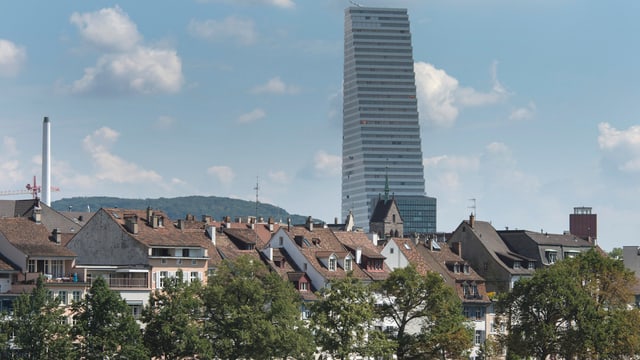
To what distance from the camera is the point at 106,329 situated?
118000 mm

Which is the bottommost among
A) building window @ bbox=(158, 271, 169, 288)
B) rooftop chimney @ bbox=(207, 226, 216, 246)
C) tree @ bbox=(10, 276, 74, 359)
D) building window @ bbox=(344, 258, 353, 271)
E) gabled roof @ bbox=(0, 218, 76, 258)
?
tree @ bbox=(10, 276, 74, 359)

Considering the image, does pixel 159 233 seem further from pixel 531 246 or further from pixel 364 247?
pixel 531 246

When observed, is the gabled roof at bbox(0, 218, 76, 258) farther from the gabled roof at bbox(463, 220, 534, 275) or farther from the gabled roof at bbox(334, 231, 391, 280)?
the gabled roof at bbox(463, 220, 534, 275)

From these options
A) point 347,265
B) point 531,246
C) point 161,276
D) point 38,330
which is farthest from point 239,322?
point 531,246

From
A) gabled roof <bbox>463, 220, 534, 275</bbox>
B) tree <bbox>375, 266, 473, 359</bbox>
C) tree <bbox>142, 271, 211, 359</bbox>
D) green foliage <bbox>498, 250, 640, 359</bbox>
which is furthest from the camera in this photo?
gabled roof <bbox>463, 220, 534, 275</bbox>

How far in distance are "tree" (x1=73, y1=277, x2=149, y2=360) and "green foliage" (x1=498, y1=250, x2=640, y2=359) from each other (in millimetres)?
51658

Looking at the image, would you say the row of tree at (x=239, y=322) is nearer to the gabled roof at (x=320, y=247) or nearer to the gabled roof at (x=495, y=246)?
the gabled roof at (x=320, y=247)

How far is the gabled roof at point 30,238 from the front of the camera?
13012 cm

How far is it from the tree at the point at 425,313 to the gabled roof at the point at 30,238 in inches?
1373

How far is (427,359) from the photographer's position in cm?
14250

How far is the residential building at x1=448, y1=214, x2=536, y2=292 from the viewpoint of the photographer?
18750 centimetres

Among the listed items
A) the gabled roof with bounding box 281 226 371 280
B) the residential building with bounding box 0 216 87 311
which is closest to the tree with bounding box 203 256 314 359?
the residential building with bounding box 0 216 87 311

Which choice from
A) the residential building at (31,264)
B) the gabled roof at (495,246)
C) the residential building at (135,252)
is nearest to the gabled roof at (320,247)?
the residential building at (135,252)

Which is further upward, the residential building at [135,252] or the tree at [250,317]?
the residential building at [135,252]
